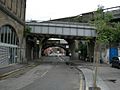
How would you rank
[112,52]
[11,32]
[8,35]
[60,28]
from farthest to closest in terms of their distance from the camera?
[112,52]
[60,28]
[11,32]
[8,35]

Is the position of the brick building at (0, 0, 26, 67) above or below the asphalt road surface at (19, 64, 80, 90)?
above

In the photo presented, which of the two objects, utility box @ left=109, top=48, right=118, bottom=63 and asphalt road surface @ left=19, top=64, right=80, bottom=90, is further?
utility box @ left=109, top=48, right=118, bottom=63

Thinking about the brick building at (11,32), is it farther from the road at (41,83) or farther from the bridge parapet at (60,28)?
the road at (41,83)

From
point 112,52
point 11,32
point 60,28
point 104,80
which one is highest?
point 60,28

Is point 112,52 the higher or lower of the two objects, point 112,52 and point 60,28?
the lower

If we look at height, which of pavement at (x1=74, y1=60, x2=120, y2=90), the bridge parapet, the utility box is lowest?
pavement at (x1=74, y1=60, x2=120, y2=90)

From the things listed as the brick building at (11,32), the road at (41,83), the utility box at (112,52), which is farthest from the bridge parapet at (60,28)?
the road at (41,83)

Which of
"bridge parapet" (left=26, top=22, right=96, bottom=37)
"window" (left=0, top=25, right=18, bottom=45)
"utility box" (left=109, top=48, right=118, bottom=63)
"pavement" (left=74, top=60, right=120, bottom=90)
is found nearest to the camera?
"pavement" (left=74, top=60, right=120, bottom=90)

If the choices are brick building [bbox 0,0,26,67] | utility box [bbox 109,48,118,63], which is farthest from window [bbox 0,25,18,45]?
utility box [bbox 109,48,118,63]

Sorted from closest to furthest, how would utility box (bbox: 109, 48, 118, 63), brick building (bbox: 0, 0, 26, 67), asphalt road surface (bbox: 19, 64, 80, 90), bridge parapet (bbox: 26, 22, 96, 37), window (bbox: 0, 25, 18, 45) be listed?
asphalt road surface (bbox: 19, 64, 80, 90)
brick building (bbox: 0, 0, 26, 67)
window (bbox: 0, 25, 18, 45)
bridge parapet (bbox: 26, 22, 96, 37)
utility box (bbox: 109, 48, 118, 63)

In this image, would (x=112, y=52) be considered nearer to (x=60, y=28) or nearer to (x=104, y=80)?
(x=60, y=28)

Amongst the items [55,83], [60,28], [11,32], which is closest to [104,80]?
[55,83]

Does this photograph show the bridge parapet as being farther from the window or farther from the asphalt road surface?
the asphalt road surface

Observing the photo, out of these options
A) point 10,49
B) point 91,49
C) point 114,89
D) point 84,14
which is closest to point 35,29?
point 10,49
